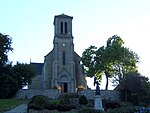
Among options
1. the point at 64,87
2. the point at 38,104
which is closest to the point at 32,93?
the point at 64,87

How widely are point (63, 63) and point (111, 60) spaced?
10.1m

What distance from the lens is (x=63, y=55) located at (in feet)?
184

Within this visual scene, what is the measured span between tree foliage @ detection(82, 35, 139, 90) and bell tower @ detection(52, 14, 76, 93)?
4.87 metres

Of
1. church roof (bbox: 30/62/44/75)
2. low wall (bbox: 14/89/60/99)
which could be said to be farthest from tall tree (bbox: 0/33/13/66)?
church roof (bbox: 30/62/44/75)

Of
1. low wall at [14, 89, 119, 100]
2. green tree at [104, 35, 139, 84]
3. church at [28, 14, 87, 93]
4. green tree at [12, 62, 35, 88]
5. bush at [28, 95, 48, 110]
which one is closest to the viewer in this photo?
bush at [28, 95, 48, 110]

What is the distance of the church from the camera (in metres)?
54.2

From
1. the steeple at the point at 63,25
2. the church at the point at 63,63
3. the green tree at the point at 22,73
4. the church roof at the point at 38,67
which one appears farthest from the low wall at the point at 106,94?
the church roof at the point at 38,67

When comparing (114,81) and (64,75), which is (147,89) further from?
(64,75)

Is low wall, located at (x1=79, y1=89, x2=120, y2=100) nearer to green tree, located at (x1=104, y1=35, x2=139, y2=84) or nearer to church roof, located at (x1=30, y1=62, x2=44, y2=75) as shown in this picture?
green tree, located at (x1=104, y1=35, x2=139, y2=84)

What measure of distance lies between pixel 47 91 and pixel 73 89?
9342 mm

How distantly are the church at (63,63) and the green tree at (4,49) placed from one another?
10.0 m

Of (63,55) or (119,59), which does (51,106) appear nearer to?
(119,59)

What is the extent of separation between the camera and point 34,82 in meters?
61.6

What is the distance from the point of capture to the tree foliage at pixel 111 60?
48.5 meters
